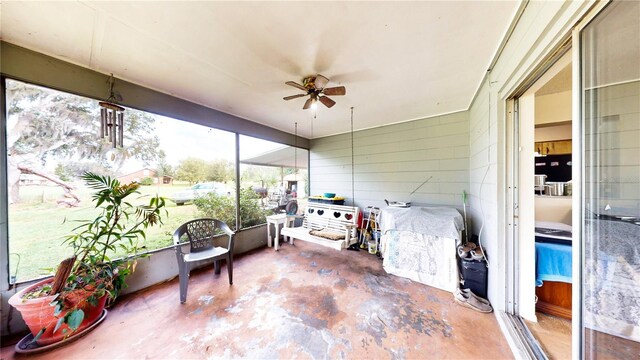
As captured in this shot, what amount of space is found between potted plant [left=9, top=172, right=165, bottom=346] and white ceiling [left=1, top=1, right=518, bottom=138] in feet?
4.11

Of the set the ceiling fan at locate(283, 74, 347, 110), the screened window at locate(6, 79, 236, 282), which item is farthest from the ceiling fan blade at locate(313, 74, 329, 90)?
the screened window at locate(6, 79, 236, 282)

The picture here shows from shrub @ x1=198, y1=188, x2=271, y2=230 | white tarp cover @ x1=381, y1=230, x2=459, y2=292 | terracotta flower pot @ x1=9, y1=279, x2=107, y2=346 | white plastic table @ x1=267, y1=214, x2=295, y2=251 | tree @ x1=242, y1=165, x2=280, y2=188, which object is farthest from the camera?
tree @ x1=242, y1=165, x2=280, y2=188

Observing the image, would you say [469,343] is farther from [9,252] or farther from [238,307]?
[9,252]

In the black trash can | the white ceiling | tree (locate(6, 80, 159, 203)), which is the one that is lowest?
the black trash can

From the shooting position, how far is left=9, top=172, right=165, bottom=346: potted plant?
5.10ft

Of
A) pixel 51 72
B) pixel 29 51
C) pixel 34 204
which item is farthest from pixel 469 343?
pixel 29 51

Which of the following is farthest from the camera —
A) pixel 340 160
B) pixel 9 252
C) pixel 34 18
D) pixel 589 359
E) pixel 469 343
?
pixel 340 160

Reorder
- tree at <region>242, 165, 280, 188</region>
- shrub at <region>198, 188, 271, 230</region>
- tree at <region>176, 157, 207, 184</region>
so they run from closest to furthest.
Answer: tree at <region>176, 157, 207, 184</region>, shrub at <region>198, 188, 271, 230</region>, tree at <region>242, 165, 280, 188</region>

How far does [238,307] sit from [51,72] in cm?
303

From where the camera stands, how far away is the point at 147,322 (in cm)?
183

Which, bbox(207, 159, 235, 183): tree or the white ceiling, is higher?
the white ceiling

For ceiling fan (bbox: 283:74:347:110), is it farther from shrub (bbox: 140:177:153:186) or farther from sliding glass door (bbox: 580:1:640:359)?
shrub (bbox: 140:177:153:186)

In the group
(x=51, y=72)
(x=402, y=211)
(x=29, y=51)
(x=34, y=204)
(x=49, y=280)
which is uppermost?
(x=29, y=51)

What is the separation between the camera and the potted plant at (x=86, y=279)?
1.56 metres
